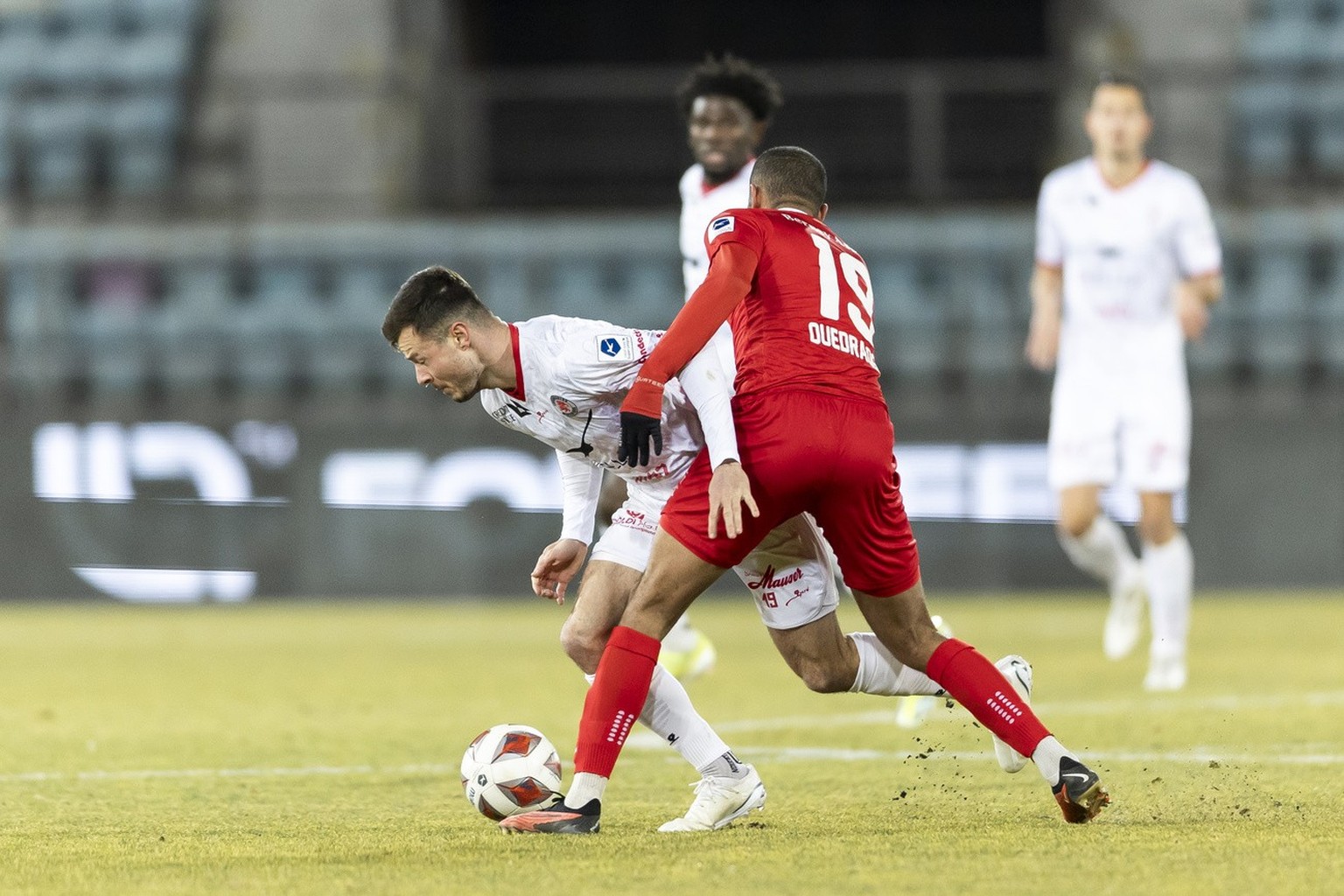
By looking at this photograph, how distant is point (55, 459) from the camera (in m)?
11.1

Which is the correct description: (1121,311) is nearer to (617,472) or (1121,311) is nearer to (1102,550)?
(1102,550)

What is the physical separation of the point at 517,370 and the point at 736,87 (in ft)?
8.81

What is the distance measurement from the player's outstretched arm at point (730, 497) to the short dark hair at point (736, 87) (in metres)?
2.92

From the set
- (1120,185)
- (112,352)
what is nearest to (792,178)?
(1120,185)

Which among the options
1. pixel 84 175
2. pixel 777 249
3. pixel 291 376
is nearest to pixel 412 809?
pixel 777 249

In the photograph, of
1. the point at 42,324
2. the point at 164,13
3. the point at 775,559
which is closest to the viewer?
the point at 775,559

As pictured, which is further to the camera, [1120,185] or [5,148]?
[5,148]

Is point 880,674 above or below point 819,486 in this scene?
below

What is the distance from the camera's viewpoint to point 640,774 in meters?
5.34

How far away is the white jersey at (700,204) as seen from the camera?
6492mm

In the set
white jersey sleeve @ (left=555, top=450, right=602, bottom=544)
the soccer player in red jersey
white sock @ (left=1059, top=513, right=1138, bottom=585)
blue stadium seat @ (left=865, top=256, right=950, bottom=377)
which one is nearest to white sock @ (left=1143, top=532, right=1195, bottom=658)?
white sock @ (left=1059, top=513, right=1138, bottom=585)

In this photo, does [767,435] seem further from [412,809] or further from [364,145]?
[364,145]

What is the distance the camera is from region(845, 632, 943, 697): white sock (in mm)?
4637

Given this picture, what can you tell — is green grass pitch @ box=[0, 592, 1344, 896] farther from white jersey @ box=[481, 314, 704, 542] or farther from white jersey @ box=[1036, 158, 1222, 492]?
white jersey @ box=[1036, 158, 1222, 492]
